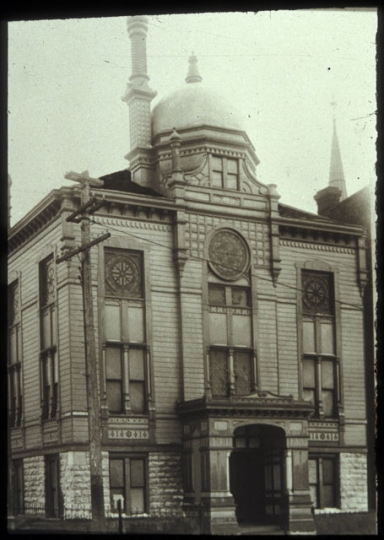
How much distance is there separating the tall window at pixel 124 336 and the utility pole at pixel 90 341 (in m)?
0.66

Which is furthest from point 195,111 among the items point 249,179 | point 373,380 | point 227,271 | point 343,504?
point 343,504

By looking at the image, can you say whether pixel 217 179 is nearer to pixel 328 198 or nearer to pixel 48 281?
pixel 328 198

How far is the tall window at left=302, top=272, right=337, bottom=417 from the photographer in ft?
61.9

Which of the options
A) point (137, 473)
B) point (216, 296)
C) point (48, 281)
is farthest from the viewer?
point (216, 296)

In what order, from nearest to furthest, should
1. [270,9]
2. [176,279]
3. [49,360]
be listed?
1. [270,9]
2. [49,360]
3. [176,279]

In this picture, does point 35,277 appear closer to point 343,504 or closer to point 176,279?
A: point 176,279

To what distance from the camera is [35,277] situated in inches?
693

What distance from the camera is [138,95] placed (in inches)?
661

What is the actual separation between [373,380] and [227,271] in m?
3.28

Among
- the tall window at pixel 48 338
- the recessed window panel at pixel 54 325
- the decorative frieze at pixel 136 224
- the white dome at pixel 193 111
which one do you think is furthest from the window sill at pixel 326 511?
the white dome at pixel 193 111

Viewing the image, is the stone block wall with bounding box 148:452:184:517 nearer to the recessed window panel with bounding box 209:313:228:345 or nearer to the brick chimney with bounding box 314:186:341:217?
the recessed window panel with bounding box 209:313:228:345

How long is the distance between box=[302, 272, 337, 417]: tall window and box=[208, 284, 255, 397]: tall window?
1.07m

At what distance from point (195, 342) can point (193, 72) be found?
A: 16.5 feet

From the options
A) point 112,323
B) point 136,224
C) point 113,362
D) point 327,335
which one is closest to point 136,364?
point 113,362
